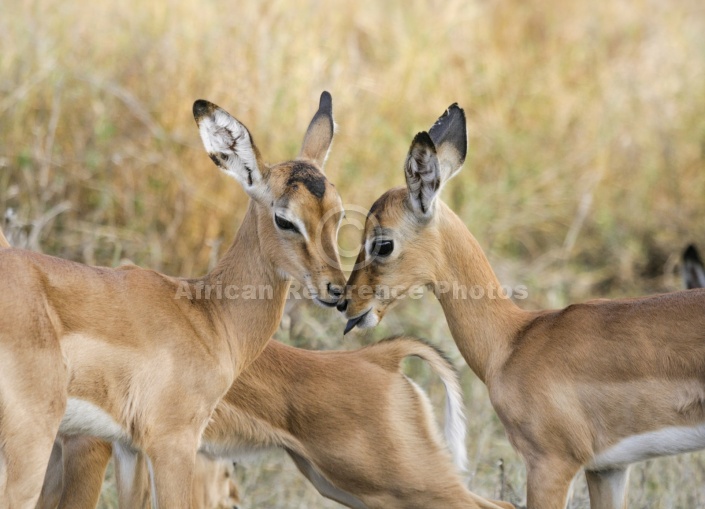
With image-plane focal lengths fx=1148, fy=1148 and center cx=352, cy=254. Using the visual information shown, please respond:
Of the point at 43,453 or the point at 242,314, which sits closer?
the point at 43,453

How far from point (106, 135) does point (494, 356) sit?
4019 mm

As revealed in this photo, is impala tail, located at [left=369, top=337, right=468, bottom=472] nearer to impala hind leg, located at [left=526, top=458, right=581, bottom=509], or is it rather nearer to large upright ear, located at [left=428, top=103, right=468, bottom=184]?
impala hind leg, located at [left=526, top=458, right=581, bottom=509]

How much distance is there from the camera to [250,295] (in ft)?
17.6

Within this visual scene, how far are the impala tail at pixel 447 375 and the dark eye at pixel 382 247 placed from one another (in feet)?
1.48

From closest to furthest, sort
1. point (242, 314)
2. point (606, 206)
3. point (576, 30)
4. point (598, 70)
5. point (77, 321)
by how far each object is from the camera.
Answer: point (77, 321), point (242, 314), point (606, 206), point (598, 70), point (576, 30)

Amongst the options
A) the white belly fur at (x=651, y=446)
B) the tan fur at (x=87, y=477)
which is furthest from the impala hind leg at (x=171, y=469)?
the white belly fur at (x=651, y=446)

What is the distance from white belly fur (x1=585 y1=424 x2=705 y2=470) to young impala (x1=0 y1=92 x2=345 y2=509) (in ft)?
4.59

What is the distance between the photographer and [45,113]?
8422 millimetres

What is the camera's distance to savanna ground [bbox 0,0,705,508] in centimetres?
803

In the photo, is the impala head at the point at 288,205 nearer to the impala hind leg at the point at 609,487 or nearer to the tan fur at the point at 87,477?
the tan fur at the point at 87,477

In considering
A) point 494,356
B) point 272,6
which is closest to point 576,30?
point 272,6

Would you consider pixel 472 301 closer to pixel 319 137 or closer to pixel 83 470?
pixel 319 137

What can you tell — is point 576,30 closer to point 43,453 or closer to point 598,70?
point 598,70

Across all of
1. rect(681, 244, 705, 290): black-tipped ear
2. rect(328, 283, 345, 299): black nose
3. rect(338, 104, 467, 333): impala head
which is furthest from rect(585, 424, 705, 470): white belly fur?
rect(681, 244, 705, 290): black-tipped ear
